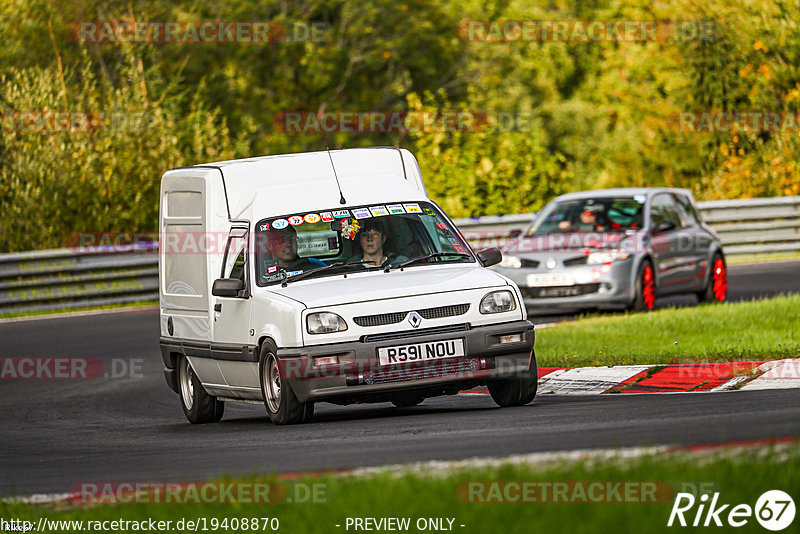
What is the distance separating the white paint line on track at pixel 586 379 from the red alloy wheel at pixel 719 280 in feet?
25.1

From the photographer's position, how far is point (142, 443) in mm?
10383

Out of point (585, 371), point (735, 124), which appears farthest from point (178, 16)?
point (585, 371)

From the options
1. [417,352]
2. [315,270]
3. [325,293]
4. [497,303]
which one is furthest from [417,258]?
[417,352]

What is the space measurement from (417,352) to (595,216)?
10.1 meters

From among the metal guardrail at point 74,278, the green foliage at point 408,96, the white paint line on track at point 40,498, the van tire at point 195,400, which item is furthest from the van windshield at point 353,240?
the green foliage at point 408,96

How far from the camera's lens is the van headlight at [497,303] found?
10461 millimetres

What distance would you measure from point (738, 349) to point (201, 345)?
4789mm

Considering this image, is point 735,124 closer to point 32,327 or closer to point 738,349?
point 32,327

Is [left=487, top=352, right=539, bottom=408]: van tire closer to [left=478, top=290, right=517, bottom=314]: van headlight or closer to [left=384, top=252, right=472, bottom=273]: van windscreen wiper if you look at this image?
[left=478, top=290, right=517, bottom=314]: van headlight

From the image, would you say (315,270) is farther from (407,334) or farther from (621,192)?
(621,192)

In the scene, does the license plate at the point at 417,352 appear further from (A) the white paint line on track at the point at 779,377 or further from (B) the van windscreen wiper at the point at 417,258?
(A) the white paint line on track at the point at 779,377

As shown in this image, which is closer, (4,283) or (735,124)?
(4,283)

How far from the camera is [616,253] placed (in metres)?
18.8

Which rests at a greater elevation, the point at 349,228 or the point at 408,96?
the point at 349,228
